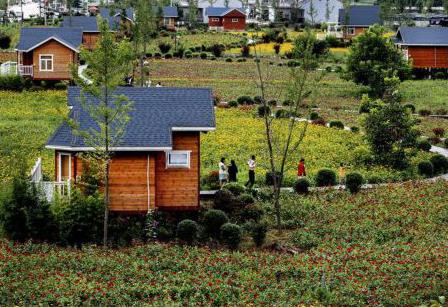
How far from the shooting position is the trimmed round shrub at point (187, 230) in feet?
88.5

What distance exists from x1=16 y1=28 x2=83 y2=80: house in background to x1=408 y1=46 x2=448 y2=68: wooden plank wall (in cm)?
3159

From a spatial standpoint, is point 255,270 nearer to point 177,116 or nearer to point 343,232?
point 343,232

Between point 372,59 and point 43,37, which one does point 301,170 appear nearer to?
point 372,59

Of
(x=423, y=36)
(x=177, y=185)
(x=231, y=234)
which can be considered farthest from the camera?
(x=423, y=36)

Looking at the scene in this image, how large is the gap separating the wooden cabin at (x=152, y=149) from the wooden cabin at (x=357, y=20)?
251 feet

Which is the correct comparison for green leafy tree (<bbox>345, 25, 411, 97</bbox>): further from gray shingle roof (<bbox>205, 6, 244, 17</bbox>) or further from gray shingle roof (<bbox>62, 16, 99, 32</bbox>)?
gray shingle roof (<bbox>205, 6, 244, 17</bbox>)

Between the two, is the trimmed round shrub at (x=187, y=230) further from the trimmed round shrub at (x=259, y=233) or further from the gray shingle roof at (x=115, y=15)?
the gray shingle roof at (x=115, y=15)

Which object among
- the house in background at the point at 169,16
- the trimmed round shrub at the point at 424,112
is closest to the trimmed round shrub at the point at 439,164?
the trimmed round shrub at the point at 424,112

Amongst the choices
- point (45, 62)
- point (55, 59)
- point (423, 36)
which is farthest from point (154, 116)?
point (423, 36)

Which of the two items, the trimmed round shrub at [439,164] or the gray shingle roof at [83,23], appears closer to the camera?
the trimmed round shrub at [439,164]

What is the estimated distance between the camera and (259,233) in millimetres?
27141

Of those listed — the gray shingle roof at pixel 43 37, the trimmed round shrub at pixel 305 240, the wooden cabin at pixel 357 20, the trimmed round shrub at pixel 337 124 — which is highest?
the wooden cabin at pixel 357 20

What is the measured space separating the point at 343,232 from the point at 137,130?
7.72 metres

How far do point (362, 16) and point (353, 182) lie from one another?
76645 millimetres
